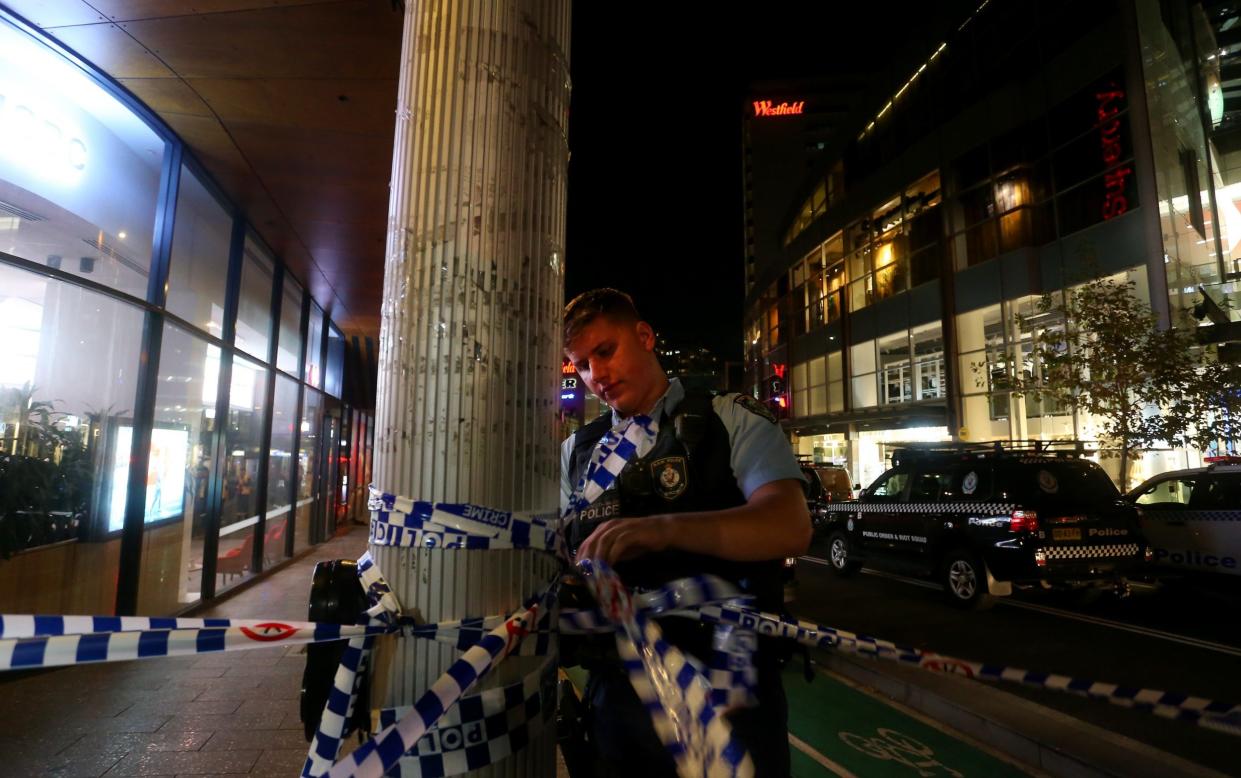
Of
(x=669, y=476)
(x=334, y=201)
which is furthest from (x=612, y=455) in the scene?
(x=334, y=201)

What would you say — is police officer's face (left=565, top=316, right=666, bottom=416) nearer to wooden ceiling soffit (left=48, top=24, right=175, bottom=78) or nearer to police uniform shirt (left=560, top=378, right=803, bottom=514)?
police uniform shirt (left=560, top=378, right=803, bottom=514)

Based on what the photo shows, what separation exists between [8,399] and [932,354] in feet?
77.9

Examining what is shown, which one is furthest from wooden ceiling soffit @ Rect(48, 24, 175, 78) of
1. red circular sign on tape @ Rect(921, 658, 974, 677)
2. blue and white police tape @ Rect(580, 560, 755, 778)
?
red circular sign on tape @ Rect(921, 658, 974, 677)

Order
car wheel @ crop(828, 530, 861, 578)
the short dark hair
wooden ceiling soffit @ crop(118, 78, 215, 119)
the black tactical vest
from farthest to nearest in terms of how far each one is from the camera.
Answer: car wheel @ crop(828, 530, 861, 578)
wooden ceiling soffit @ crop(118, 78, 215, 119)
the short dark hair
the black tactical vest

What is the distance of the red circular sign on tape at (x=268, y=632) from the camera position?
42.4 inches

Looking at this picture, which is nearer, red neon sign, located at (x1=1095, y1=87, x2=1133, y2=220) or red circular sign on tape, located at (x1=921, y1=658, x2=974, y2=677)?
red circular sign on tape, located at (x1=921, y1=658, x2=974, y2=677)

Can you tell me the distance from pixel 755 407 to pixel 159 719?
491 cm

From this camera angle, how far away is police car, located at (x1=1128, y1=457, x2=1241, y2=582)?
25.0 feet

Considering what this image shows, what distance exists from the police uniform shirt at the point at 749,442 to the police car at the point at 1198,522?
877 centimetres

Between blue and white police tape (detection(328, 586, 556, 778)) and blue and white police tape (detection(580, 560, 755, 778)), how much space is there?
185 millimetres

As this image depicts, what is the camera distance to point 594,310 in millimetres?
1816

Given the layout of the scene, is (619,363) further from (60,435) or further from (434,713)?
(60,435)

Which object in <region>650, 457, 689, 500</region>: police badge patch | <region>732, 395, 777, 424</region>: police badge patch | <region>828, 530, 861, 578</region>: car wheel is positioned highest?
<region>732, 395, 777, 424</region>: police badge patch

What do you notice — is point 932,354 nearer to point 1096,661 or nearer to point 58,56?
point 1096,661
